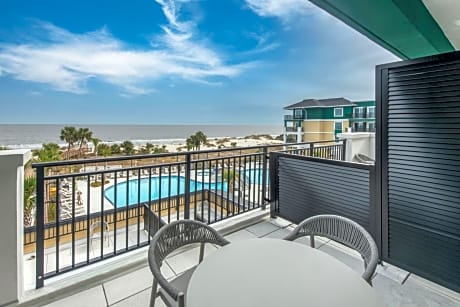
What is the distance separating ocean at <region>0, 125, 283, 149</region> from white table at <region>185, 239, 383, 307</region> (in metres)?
22.7

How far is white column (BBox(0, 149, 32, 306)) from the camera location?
150 centimetres

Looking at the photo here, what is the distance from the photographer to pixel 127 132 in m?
30.7

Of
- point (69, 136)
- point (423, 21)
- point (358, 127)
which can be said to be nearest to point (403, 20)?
point (423, 21)

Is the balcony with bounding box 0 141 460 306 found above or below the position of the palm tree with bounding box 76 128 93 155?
below

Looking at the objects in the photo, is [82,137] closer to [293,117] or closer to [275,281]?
[293,117]

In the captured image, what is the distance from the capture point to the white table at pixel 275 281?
2.99 ft

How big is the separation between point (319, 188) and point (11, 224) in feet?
8.40

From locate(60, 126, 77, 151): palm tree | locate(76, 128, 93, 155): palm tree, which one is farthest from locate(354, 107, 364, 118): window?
locate(60, 126, 77, 151): palm tree

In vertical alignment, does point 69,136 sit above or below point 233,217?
above

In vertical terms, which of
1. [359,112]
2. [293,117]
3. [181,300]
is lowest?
[181,300]

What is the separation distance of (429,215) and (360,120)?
16.9 meters

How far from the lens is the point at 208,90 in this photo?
26.5 m

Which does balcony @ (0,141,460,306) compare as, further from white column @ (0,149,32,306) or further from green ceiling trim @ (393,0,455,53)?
green ceiling trim @ (393,0,455,53)

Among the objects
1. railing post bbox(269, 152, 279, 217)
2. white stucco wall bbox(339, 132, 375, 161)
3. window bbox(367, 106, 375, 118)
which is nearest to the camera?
railing post bbox(269, 152, 279, 217)
